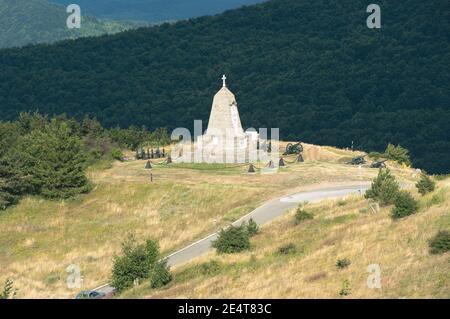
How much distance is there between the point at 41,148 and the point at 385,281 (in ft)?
104

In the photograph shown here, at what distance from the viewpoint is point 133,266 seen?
39719 mm

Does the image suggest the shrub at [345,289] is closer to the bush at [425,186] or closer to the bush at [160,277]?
the bush at [160,277]

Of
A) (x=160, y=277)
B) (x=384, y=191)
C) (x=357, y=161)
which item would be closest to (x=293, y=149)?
(x=357, y=161)

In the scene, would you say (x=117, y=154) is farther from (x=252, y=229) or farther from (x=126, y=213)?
(x=252, y=229)

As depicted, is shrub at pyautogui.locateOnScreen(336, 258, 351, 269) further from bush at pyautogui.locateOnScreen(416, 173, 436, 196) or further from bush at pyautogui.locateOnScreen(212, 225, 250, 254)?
bush at pyautogui.locateOnScreen(416, 173, 436, 196)

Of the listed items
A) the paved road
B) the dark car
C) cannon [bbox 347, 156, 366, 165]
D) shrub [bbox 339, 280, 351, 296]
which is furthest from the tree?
shrub [bbox 339, 280, 351, 296]

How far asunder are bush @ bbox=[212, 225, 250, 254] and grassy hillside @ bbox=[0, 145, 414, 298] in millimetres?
5549

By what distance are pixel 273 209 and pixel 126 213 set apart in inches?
352

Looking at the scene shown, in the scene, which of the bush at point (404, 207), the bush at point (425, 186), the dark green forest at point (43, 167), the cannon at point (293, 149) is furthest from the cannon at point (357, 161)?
the bush at point (404, 207)

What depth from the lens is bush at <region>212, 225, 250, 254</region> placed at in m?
41.8

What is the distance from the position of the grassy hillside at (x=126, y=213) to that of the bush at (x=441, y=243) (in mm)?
16390
